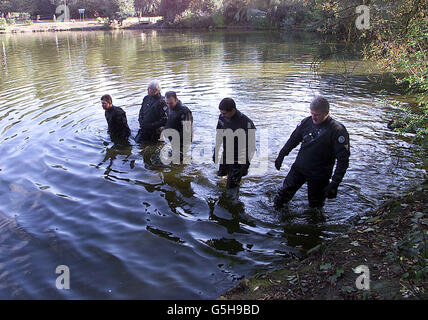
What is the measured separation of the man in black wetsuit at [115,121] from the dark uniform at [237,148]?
155 inches

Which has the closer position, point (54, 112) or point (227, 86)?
point (54, 112)

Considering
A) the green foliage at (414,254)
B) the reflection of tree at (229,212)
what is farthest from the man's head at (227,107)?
the green foliage at (414,254)

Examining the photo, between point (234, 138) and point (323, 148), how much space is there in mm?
1524

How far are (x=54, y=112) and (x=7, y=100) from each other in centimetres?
300

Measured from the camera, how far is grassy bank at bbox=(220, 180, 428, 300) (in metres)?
3.63

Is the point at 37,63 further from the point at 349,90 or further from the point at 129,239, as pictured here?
the point at 129,239

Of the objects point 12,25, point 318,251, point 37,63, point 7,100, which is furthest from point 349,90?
point 12,25

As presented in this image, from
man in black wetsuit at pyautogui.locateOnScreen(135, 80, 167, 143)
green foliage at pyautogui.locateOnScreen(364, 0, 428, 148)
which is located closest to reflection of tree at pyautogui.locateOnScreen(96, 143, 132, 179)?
man in black wetsuit at pyautogui.locateOnScreen(135, 80, 167, 143)

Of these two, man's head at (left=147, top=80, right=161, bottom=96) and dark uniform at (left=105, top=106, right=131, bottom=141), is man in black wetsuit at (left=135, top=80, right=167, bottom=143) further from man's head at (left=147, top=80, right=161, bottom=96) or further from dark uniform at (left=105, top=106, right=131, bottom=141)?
dark uniform at (left=105, top=106, right=131, bottom=141)

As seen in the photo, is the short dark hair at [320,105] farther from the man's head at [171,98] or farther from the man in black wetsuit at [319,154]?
the man's head at [171,98]

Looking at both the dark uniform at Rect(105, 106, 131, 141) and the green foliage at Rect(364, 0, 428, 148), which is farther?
the dark uniform at Rect(105, 106, 131, 141)

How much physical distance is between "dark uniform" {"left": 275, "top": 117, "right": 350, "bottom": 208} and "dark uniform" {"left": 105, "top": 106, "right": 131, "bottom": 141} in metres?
5.15

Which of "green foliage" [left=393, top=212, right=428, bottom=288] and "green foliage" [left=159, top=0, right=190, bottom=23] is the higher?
"green foliage" [left=159, top=0, right=190, bottom=23]

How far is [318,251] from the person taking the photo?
4.81 m
